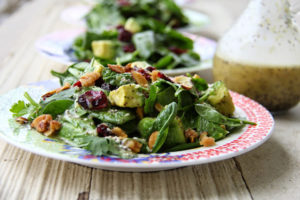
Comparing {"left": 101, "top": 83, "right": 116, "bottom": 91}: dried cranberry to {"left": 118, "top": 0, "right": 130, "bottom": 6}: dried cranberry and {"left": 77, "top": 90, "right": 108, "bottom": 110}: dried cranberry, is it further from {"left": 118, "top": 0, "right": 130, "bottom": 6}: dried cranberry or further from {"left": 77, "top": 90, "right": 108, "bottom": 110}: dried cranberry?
{"left": 118, "top": 0, "right": 130, "bottom": 6}: dried cranberry

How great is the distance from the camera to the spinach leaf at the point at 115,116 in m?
1.72

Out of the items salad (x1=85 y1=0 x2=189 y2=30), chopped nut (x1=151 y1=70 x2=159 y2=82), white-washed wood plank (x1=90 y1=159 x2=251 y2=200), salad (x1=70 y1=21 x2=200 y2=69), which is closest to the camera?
white-washed wood plank (x1=90 y1=159 x2=251 y2=200)

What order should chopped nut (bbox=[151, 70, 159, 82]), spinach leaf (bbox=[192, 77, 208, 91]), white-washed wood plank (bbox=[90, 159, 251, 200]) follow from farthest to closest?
spinach leaf (bbox=[192, 77, 208, 91]) → chopped nut (bbox=[151, 70, 159, 82]) → white-washed wood plank (bbox=[90, 159, 251, 200])

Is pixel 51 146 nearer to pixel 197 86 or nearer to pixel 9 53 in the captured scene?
pixel 197 86

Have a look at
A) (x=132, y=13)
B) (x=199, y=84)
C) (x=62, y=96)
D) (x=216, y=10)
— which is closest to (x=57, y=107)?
(x=62, y=96)

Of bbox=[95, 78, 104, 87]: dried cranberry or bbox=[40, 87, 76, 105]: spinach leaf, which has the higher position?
bbox=[40, 87, 76, 105]: spinach leaf

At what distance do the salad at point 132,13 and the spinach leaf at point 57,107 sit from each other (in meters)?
2.39

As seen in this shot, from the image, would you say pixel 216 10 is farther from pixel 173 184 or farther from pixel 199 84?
pixel 173 184

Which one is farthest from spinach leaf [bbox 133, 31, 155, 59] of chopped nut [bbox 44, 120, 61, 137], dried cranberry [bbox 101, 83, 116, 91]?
chopped nut [bbox 44, 120, 61, 137]

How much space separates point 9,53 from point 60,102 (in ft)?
6.85

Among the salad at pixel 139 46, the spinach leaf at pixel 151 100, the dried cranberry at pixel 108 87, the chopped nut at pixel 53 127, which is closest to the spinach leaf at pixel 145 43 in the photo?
the salad at pixel 139 46

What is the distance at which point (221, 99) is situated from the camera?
2.00 m

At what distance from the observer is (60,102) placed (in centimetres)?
183

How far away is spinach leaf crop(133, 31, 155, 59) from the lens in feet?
10.6
